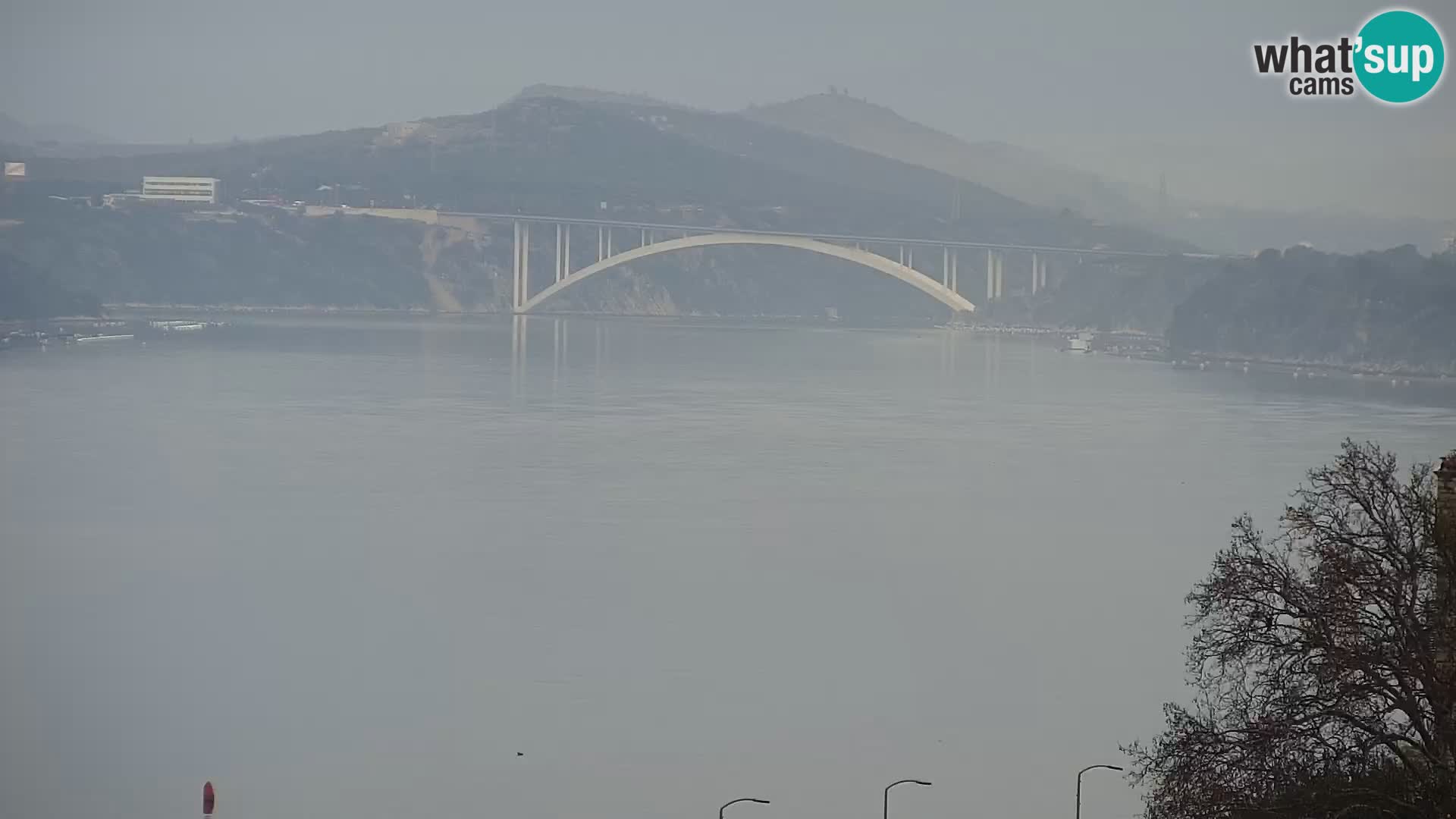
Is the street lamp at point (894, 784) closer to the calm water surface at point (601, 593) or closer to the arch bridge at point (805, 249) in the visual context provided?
the calm water surface at point (601, 593)

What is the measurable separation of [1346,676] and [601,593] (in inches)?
358

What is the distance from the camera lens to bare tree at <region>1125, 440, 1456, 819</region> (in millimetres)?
6348

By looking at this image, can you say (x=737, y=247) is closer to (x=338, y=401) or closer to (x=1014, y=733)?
(x=338, y=401)

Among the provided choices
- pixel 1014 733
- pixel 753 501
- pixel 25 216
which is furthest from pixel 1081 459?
pixel 25 216

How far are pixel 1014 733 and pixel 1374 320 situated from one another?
3495cm

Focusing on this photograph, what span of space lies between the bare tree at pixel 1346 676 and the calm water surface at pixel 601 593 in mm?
3057

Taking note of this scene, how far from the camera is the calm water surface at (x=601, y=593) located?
33.6ft

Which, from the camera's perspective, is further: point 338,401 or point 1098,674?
point 338,401

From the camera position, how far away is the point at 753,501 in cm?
2069

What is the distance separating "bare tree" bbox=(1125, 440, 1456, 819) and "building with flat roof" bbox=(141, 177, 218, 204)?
73115 mm

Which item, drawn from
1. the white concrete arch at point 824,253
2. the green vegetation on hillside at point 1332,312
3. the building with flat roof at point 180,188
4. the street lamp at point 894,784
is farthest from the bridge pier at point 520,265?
the street lamp at point 894,784

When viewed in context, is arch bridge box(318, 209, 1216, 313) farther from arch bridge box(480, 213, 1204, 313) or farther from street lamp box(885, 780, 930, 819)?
street lamp box(885, 780, 930, 819)

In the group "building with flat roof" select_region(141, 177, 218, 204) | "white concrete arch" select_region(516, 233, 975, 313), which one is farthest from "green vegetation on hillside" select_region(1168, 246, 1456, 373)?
"building with flat roof" select_region(141, 177, 218, 204)

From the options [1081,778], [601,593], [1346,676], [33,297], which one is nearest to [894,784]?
[1081,778]
